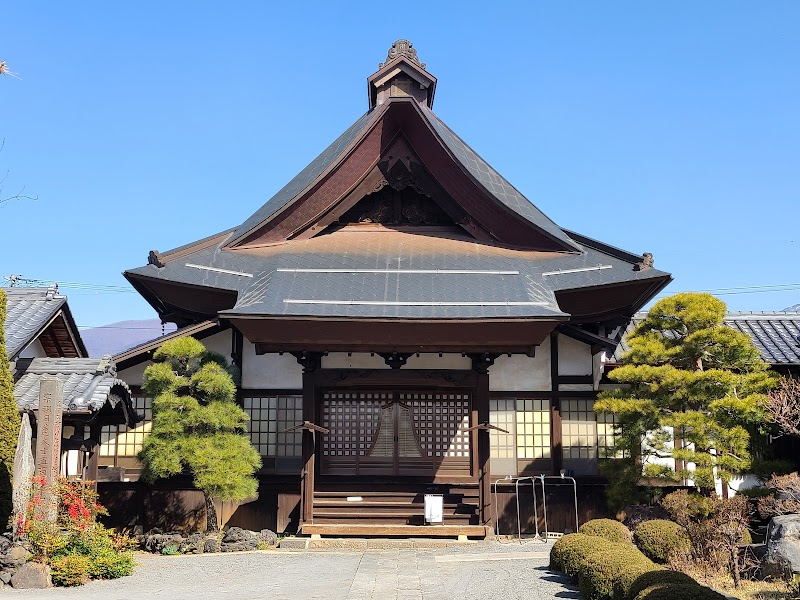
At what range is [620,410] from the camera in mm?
14148

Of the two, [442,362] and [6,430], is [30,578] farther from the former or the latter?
[442,362]

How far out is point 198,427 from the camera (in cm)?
1474

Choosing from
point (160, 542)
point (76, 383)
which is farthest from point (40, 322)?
point (160, 542)

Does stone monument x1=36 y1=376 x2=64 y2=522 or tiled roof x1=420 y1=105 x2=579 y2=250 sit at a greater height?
tiled roof x1=420 y1=105 x2=579 y2=250

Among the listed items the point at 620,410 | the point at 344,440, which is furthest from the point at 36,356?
the point at 620,410

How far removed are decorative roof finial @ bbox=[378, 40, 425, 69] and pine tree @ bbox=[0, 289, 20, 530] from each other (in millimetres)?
11732

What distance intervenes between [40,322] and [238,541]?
497 centimetres

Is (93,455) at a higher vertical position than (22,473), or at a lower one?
higher

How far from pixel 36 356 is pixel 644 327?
432 inches

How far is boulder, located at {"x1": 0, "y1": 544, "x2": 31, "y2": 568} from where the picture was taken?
10.5 meters

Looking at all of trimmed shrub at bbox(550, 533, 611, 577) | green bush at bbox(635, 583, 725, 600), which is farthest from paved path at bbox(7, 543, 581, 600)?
green bush at bbox(635, 583, 725, 600)

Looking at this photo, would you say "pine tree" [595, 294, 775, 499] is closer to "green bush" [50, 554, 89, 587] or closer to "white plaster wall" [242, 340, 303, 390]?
"white plaster wall" [242, 340, 303, 390]

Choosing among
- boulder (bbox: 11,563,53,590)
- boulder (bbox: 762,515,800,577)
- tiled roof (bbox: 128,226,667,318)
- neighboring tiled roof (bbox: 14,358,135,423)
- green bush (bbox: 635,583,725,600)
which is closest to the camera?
green bush (bbox: 635,583,725,600)

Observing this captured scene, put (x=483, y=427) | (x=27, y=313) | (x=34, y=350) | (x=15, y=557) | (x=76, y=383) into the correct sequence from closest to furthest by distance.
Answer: (x=15, y=557)
(x=76, y=383)
(x=27, y=313)
(x=34, y=350)
(x=483, y=427)
